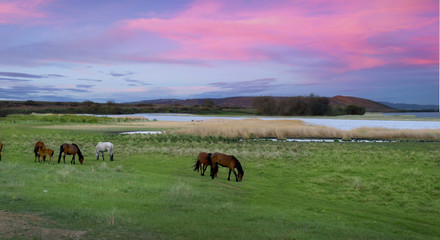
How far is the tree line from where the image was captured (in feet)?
454

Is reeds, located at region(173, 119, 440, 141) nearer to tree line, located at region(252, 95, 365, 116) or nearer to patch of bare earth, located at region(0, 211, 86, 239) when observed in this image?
patch of bare earth, located at region(0, 211, 86, 239)

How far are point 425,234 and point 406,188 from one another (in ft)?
29.3

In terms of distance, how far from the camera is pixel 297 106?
456 ft

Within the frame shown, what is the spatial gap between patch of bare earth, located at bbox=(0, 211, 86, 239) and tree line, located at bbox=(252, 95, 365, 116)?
132m

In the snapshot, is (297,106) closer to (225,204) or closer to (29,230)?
(225,204)

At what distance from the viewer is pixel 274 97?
148 metres

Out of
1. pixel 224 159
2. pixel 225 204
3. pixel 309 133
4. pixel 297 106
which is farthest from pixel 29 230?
pixel 297 106

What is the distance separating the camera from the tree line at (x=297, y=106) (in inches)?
5453

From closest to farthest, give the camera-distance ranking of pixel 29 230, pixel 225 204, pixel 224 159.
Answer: pixel 29 230, pixel 225 204, pixel 224 159

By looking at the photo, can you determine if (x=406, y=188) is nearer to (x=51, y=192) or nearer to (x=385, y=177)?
(x=385, y=177)

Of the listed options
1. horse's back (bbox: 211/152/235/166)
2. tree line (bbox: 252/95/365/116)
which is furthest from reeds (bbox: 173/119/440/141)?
tree line (bbox: 252/95/365/116)

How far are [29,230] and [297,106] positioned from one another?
135114 millimetres

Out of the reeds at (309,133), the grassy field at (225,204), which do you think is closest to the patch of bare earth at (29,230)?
the grassy field at (225,204)

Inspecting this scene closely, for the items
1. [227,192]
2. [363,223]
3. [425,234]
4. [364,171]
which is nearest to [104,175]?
[227,192]
